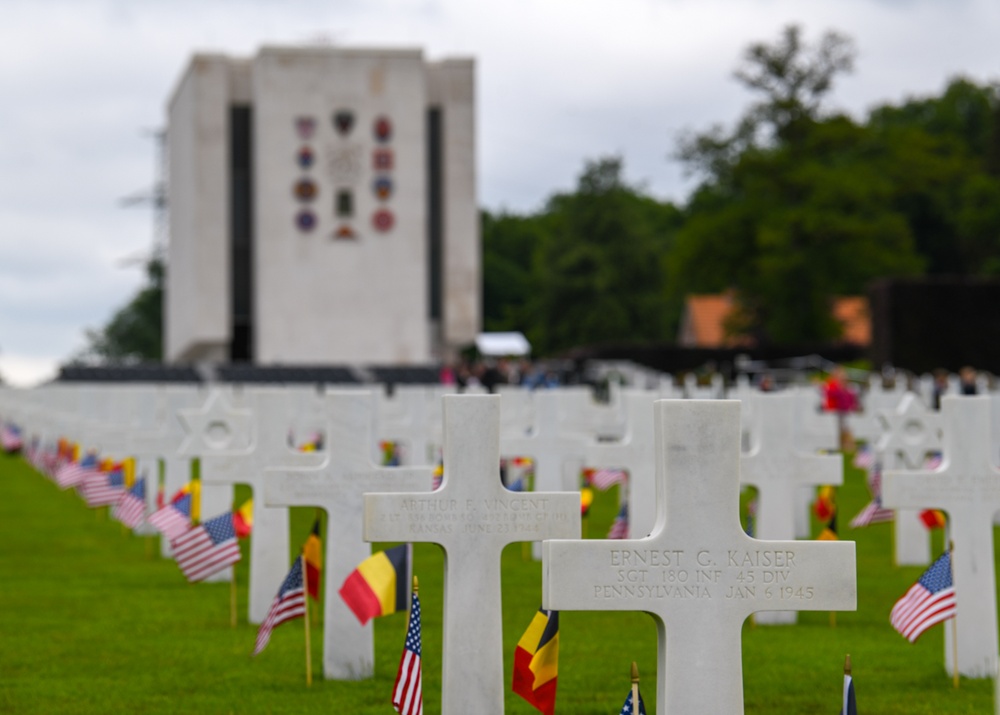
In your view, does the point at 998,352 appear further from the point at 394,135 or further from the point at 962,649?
the point at 962,649

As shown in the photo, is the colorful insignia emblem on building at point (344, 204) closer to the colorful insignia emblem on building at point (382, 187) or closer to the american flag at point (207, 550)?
the colorful insignia emblem on building at point (382, 187)

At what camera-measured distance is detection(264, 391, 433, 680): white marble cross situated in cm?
816

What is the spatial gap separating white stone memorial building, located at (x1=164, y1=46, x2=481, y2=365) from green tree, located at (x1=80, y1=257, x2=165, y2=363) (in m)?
35.1

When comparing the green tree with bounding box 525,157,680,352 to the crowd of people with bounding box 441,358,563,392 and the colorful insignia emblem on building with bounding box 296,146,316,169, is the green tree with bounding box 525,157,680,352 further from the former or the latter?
the crowd of people with bounding box 441,358,563,392

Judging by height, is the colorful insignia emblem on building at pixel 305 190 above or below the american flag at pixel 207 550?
above

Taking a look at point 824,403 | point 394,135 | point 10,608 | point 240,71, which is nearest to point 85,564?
point 10,608

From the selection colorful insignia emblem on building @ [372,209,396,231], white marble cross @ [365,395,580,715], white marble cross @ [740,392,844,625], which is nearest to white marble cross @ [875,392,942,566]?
white marble cross @ [740,392,844,625]

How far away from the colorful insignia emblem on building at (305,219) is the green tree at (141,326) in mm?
37716

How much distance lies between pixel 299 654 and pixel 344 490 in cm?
152

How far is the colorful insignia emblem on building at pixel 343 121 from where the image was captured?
55.9m

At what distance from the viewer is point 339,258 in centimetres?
5703

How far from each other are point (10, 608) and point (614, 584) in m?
6.80

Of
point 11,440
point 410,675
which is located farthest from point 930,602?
point 11,440

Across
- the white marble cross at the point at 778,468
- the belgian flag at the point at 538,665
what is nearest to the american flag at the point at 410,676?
the belgian flag at the point at 538,665
